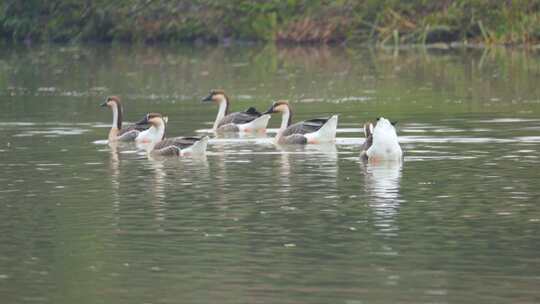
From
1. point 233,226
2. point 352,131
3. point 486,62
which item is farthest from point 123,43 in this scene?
point 233,226

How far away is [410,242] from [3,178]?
7958 mm

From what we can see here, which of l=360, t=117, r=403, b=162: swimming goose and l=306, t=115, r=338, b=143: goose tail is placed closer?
l=360, t=117, r=403, b=162: swimming goose

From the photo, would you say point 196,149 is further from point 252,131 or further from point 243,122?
point 243,122

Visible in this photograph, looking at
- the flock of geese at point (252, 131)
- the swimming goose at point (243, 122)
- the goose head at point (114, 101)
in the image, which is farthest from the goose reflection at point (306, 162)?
the goose head at point (114, 101)

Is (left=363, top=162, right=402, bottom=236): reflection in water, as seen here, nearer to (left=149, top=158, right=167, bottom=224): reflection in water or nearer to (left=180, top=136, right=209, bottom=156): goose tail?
(left=149, top=158, right=167, bottom=224): reflection in water

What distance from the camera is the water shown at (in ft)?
46.4

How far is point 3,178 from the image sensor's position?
886 inches

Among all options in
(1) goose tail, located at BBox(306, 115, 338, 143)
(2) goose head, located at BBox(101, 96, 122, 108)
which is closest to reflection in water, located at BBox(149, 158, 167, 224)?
(1) goose tail, located at BBox(306, 115, 338, 143)

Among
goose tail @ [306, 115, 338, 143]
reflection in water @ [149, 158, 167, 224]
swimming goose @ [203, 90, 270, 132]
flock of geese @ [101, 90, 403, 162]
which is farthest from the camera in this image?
swimming goose @ [203, 90, 270, 132]

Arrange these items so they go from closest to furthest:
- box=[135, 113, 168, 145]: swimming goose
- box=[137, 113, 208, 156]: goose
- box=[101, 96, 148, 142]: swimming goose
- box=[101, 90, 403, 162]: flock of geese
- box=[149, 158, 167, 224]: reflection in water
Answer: box=[149, 158, 167, 224]: reflection in water, box=[101, 90, 403, 162]: flock of geese, box=[137, 113, 208, 156]: goose, box=[135, 113, 168, 145]: swimming goose, box=[101, 96, 148, 142]: swimming goose

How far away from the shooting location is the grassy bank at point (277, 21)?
195 feet

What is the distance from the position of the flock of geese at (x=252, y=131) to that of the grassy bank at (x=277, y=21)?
26.8 metres

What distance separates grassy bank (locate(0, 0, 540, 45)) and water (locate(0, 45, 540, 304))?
2112cm

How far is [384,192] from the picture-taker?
66.1 ft
